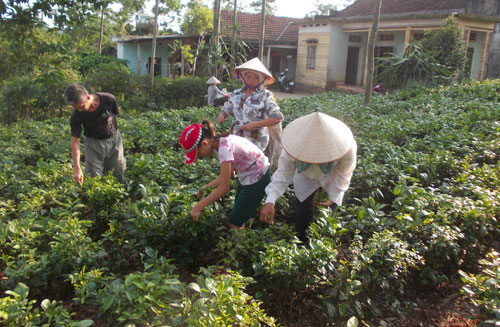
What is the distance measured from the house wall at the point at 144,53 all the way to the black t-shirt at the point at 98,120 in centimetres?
2235

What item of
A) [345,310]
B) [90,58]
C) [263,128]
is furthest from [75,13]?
[90,58]

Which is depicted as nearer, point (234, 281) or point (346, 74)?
point (234, 281)

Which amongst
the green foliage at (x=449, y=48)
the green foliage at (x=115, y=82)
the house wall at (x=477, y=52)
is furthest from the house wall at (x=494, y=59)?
the green foliage at (x=115, y=82)

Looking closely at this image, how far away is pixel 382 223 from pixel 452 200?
727 mm

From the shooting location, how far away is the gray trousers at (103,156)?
456cm

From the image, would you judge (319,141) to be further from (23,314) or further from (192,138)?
(23,314)

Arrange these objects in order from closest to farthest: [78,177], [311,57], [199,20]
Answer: [78,177] → [311,57] → [199,20]

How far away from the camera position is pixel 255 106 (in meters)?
4.19

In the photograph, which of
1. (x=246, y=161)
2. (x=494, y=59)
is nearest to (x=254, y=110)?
(x=246, y=161)

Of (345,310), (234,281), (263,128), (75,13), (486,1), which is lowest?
(345,310)

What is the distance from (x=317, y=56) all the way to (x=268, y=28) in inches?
234

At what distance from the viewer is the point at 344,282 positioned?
252 centimetres

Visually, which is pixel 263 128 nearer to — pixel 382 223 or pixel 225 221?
pixel 225 221

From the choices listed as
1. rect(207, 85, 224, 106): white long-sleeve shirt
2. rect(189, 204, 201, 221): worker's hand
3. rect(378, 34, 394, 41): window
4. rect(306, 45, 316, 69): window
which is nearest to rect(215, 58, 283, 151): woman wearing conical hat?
rect(189, 204, 201, 221): worker's hand
